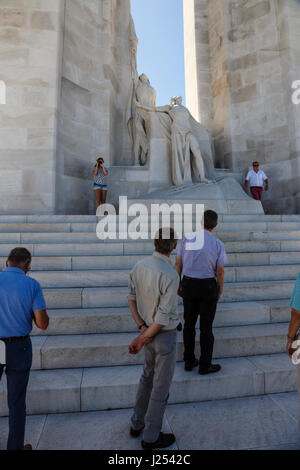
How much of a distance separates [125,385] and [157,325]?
3.45 feet

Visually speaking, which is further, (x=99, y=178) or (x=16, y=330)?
(x=99, y=178)

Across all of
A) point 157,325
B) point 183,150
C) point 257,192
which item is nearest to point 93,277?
point 157,325

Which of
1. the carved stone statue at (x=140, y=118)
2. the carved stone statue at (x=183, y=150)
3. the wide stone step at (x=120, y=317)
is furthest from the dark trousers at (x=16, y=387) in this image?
the carved stone statue at (x=140, y=118)

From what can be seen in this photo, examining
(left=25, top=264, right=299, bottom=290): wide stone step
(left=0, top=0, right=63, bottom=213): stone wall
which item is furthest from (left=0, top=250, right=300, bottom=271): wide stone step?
(left=0, top=0, right=63, bottom=213): stone wall

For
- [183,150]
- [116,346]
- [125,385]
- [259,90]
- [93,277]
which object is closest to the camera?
[125,385]

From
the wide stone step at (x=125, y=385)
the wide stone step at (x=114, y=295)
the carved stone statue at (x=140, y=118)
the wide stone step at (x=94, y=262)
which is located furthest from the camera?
the carved stone statue at (x=140, y=118)

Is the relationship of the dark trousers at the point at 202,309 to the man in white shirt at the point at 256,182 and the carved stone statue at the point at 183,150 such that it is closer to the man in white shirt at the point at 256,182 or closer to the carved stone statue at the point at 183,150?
the carved stone statue at the point at 183,150

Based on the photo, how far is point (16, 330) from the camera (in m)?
1.84

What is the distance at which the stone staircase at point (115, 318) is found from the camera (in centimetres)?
261

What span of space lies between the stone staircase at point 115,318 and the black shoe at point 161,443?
0.54m

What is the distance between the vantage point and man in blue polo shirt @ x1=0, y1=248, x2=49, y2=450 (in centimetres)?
182

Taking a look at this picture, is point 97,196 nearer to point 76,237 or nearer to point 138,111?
point 76,237
